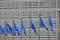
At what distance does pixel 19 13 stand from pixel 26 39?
653 cm

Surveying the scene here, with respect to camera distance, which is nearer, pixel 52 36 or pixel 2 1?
pixel 52 36

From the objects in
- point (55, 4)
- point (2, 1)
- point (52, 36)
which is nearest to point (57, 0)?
point (55, 4)

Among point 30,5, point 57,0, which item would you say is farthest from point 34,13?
point 57,0

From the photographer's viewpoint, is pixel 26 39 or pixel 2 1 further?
pixel 2 1

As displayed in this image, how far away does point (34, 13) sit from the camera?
55.7 meters

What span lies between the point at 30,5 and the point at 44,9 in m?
3.29

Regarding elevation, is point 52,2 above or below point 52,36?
above

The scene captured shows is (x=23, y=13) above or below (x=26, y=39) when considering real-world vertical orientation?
above

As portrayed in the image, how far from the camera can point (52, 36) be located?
53562 millimetres

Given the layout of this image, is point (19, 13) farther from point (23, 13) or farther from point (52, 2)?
point (52, 2)

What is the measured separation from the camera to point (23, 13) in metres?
55.9

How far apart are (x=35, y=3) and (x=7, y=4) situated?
20.9ft

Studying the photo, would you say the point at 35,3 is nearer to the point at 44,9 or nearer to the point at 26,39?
the point at 44,9

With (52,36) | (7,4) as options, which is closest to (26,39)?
(52,36)
